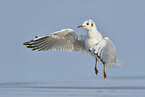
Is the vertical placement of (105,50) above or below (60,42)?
below

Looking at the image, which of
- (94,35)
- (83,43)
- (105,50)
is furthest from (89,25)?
(105,50)

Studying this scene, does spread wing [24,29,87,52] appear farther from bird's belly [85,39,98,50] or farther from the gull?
bird's belly [85,39,98,50]

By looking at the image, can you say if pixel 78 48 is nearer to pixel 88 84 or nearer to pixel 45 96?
pixel 88 84

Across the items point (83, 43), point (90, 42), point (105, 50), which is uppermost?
point (83, 43)

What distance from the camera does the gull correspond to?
39.2 ft

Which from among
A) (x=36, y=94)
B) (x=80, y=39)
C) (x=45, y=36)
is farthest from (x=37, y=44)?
(x=36, y=94)

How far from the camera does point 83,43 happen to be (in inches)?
557

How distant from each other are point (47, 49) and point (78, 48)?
3.43 ft

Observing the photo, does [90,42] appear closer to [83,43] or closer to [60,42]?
[83,43]

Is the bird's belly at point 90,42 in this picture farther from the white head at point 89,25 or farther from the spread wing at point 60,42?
the spread wing at point 60,42

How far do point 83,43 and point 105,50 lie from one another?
241 centimetres

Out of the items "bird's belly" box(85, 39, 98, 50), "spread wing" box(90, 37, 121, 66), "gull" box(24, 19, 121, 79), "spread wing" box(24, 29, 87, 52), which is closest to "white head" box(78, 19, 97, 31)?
"gull" box(24, 19, 121, 79)

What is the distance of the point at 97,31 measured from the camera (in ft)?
43.1

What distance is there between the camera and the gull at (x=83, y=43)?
1195 centimetres
